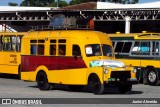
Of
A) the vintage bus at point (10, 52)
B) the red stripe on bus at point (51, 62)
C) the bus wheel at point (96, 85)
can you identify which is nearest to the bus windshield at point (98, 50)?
the red stripe on bus at point (51, 62)

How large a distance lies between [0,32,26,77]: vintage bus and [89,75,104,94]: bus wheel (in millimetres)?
10565

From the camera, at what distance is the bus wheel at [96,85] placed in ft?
65.6

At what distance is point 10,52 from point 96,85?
39.7 feet

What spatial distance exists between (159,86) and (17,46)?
28.8ft

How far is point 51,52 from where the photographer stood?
22359 mm

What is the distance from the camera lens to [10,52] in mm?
31406

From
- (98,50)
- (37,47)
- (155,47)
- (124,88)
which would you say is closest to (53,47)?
(37,47)

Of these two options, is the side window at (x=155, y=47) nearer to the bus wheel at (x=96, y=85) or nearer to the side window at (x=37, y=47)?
the side window at (x=37, y=47)

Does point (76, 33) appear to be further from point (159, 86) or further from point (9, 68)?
point (9, 68)

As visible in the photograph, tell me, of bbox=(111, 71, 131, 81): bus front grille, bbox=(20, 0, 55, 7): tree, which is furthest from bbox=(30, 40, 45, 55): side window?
bbox=(20, 0, 55, 7): tree

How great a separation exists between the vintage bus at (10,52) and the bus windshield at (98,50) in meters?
9.53

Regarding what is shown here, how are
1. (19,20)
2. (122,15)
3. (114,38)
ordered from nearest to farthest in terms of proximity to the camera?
(114,38), (122,15), (19,20)

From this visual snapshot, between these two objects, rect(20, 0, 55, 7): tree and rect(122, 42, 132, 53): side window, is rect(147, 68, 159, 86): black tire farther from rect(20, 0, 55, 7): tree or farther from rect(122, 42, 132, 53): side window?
rect(20, 0, 55, 7): tree

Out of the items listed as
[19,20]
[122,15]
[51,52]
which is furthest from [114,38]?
[19,20]
